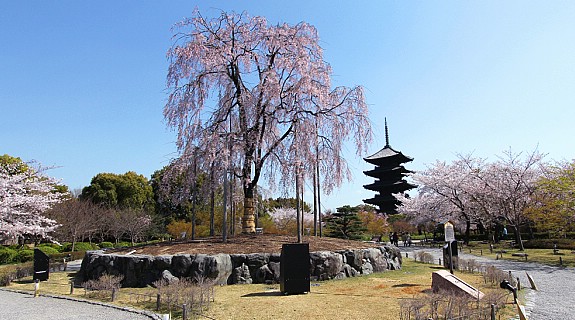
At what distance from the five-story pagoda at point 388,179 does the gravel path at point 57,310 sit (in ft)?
153

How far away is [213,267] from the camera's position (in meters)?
11.9

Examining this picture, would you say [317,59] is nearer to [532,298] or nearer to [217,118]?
[217,118]

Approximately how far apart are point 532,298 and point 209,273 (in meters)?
9.17

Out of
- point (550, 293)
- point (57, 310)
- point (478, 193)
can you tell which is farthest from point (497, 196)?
point (57, 310)

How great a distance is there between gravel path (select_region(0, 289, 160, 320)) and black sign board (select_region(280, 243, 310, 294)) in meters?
3.50

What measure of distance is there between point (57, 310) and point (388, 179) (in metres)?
49.4

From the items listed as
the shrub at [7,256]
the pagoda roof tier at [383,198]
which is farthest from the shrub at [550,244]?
the shrub at [7,256]

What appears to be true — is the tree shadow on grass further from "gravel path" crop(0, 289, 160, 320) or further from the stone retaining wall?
"gravel path" crop(0, 289, 160, 320)

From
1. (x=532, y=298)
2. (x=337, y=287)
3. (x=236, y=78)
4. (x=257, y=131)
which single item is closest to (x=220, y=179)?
(x=257, y=131)

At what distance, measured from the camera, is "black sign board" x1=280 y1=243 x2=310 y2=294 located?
10.1 meters

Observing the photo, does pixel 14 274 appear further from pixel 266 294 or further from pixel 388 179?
pixel 388 179

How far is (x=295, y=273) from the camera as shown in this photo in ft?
33.5

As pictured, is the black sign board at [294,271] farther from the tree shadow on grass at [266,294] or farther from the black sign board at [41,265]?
the black sign board at [41,265]

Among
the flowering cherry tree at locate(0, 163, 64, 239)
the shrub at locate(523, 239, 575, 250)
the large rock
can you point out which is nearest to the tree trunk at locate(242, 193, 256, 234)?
the large rock
